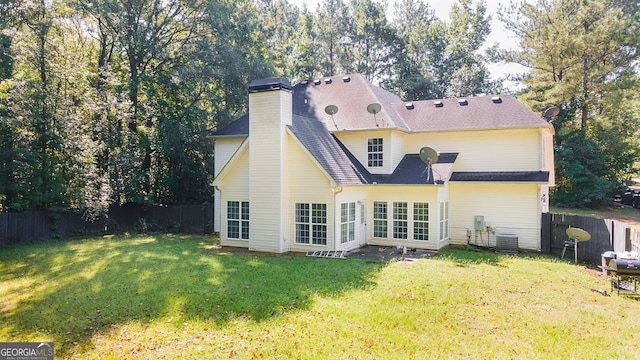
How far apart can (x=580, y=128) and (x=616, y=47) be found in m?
6.62

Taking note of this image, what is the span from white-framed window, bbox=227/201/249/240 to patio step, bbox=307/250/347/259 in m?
3.27

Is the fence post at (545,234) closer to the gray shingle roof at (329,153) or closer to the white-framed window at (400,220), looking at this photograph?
the white-framed window at (400,220)

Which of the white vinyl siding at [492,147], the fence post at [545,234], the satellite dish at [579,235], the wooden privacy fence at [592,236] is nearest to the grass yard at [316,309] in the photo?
the satellite dish at [579,235]

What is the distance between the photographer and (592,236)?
47.6 feet

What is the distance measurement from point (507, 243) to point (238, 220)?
1153 cm

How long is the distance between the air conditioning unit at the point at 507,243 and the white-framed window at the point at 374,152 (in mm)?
6077

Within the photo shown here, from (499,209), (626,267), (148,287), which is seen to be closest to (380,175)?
(499,209)

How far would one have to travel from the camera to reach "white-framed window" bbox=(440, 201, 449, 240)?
17.4 m

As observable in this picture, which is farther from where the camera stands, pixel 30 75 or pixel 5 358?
pixel 30 75

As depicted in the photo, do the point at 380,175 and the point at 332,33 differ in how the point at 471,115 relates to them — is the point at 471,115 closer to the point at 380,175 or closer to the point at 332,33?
the point at 380,175

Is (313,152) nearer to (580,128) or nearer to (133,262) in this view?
(133,262)

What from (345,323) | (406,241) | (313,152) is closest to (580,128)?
(406,241)

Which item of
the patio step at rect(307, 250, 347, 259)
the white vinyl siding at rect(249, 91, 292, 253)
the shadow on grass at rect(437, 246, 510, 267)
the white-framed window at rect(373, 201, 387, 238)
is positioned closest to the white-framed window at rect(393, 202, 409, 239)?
the white-framed window at rect(373, 201, 387, 238)

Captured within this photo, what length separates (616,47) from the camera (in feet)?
96.5
